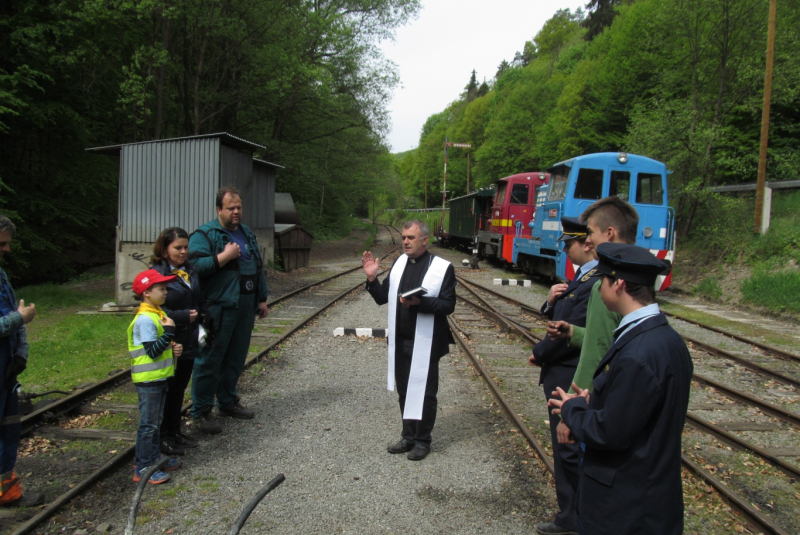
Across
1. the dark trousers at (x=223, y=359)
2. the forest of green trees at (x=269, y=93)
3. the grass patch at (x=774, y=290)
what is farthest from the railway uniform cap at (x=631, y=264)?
the forest of green trees at (x=269, y=93)

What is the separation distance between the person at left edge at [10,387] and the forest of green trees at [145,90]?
34.9ft

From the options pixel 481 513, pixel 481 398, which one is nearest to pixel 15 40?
pixel 481 398

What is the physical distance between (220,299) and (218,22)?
1604cm

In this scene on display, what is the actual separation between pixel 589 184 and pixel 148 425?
38.3 ft

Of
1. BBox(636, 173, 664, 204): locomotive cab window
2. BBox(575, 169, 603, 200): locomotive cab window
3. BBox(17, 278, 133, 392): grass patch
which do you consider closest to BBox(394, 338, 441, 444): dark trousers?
BBox(17, 278, 133, 392): grass patch

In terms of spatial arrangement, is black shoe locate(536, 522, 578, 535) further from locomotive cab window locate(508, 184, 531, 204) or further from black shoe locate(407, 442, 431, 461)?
locomotive cab window locate(508, 184, 531, 204)

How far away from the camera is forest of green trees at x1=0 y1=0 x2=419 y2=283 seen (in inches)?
554

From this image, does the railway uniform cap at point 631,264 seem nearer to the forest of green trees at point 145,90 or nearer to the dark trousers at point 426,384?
the dark trousers at point 426,384

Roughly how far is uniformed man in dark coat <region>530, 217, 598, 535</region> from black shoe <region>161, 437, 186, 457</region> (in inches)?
111

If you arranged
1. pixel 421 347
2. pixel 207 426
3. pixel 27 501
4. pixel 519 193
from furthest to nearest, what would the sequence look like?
1. pixel 519 193
2. pixel 207 426
3. pixel 421 347
4. pixel 27 501

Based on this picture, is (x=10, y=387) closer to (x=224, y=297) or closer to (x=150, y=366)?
(x=150, y=366)

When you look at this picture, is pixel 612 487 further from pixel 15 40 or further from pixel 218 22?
pixel 218 22

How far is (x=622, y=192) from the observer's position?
12992mm

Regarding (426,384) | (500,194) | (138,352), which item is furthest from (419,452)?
(500,194)
